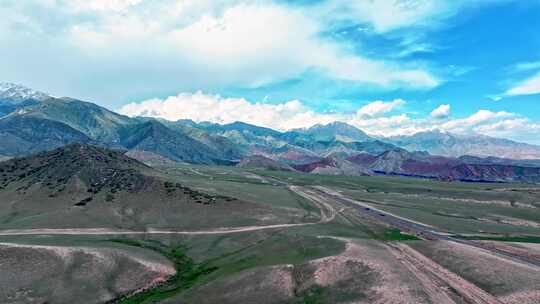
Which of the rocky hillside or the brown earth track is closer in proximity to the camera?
the brown earth track

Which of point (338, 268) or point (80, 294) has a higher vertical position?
point (338, 268)

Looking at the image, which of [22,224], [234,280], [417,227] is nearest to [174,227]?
[22,224]

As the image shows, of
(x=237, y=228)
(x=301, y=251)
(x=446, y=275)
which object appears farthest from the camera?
(x=237, y=228)

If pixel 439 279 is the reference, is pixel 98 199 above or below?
above

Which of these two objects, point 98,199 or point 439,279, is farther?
point 98,199

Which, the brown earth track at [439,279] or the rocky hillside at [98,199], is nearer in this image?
the brown earth track at [439,279]

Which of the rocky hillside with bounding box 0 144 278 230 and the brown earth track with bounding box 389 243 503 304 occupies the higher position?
the rocky hillside with bounding box 0 144 278 230

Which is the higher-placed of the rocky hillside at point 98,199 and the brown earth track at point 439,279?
the rocky hillside at point 98,199

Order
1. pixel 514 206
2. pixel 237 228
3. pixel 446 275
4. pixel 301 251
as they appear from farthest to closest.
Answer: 1. pixel 514 206
2. pixel 237 228
3. pixel 301 251
4. pixel 446 275

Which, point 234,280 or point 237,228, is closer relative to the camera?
point 234,280

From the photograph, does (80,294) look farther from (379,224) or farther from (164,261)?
(379,224)
